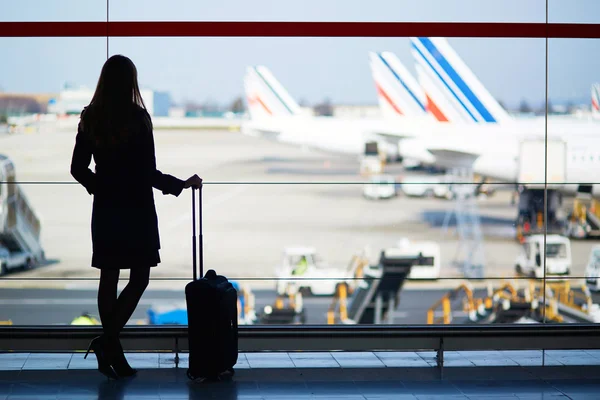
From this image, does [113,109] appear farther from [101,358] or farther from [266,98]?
[266,98]

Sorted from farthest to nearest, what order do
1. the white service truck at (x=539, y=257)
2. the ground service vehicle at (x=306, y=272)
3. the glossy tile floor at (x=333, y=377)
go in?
1. the ground service vehicle at (x=306, y=272)
2. the white service truck at (x=539, y=257)
3. the glossy tile floor at (x=333, y=377)

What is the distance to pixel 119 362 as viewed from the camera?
2410 mm

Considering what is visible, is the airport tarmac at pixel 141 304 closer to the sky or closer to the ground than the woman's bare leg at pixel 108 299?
closer to the ground

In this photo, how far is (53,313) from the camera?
112 feet

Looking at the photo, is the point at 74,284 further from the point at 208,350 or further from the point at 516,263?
the point at 208,350

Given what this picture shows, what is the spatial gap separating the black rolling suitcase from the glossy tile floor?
2.2 inches

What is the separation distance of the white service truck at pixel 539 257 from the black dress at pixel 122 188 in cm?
2965

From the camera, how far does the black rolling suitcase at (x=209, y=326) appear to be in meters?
2.36

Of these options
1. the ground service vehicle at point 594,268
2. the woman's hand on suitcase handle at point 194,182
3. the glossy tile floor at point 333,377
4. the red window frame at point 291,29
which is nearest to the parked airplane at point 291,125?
the ground service vehicle at point 594,268

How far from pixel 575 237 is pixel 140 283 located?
148 ft

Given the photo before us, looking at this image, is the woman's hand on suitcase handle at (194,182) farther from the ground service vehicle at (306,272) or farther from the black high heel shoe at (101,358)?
the ground service vehicle at (306,272)

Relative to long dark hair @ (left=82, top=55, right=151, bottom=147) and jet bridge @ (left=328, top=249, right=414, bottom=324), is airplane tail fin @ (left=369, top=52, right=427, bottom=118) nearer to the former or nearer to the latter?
jet bridge @ (left=328, top=249, right=414, bottom=324)

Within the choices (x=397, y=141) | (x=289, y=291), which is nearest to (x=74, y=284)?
(x=289, y=291)

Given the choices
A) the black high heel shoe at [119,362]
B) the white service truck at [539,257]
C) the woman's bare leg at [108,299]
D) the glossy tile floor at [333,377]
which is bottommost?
the white service truck at [539,257]
